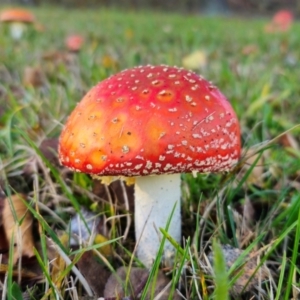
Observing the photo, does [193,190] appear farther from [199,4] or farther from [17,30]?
[199,4]

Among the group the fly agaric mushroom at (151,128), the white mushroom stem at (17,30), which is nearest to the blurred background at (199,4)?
the white mushroom stem at (17,30)

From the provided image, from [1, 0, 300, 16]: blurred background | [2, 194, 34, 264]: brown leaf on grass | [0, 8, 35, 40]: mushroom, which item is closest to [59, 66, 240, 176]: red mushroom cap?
[2, 194, 34, 264]: brown leaf on grass

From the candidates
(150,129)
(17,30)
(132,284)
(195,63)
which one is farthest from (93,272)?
(17,30)

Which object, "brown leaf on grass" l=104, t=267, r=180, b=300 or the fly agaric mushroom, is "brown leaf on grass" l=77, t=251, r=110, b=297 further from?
the fly agaric mushroom

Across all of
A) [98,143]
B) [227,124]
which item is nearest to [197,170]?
[227,124]

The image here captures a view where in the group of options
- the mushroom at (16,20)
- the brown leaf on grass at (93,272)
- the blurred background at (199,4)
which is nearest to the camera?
the brown leaf on grass at (93,272)

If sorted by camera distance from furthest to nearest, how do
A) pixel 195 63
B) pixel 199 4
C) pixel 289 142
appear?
pixel 199 4 < pixel 195 63 < pixel 289 142

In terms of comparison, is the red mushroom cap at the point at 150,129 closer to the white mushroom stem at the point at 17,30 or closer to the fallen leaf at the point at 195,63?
Answer: the fallen leaf at the point at 195,63
